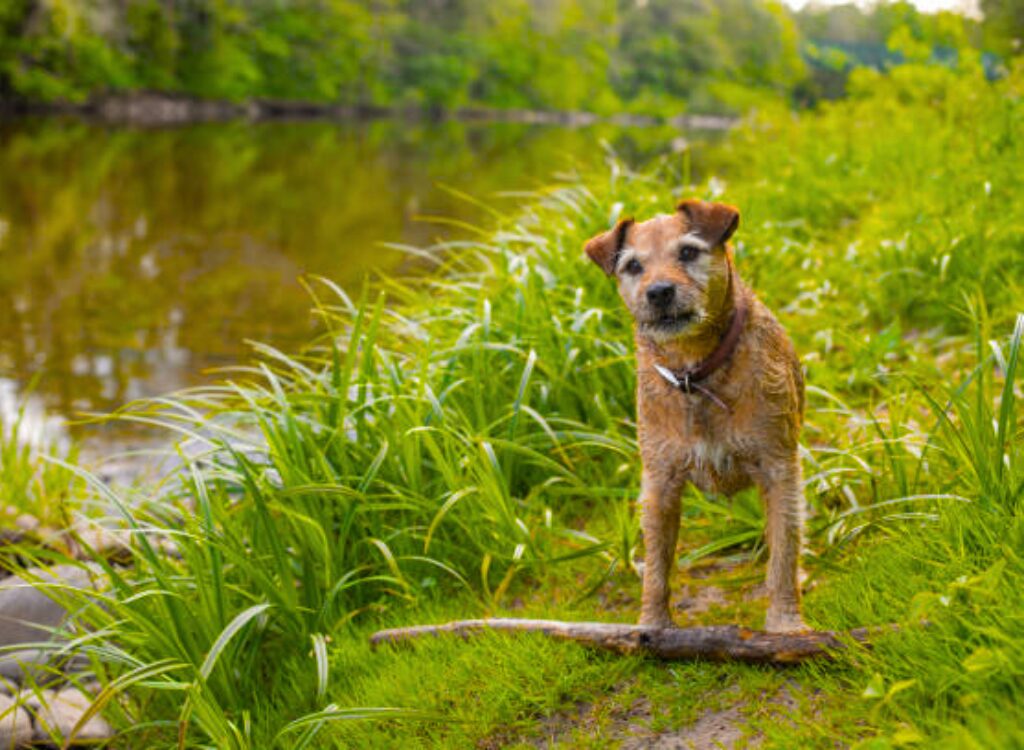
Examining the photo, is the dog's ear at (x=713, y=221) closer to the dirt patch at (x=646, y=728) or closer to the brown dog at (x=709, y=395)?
the brown dog at (x=709, y=395)

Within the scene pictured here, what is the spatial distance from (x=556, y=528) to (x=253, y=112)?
228 ft

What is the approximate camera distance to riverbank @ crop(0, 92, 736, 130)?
5219cm

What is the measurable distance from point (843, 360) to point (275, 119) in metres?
63.4

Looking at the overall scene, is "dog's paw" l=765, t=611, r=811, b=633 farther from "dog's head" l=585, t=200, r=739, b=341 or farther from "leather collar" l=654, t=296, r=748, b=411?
"dog's head" l=585, t=200, r=739, b=341

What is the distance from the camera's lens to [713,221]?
9.07 ft

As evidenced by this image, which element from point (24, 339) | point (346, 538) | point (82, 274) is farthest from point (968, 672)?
point (82, 274)

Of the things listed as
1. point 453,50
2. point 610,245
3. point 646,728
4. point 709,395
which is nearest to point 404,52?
point 453,50

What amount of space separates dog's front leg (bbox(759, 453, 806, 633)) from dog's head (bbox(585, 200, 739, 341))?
473 mm

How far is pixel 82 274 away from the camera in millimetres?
13617

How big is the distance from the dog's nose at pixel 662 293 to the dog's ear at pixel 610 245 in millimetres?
342

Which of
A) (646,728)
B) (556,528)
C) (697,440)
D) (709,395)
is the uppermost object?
(709,395)

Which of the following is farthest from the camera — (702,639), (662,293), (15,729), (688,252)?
(15,729)

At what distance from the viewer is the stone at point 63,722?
3877 mm

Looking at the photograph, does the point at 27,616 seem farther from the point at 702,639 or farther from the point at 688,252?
the point at 688,252
